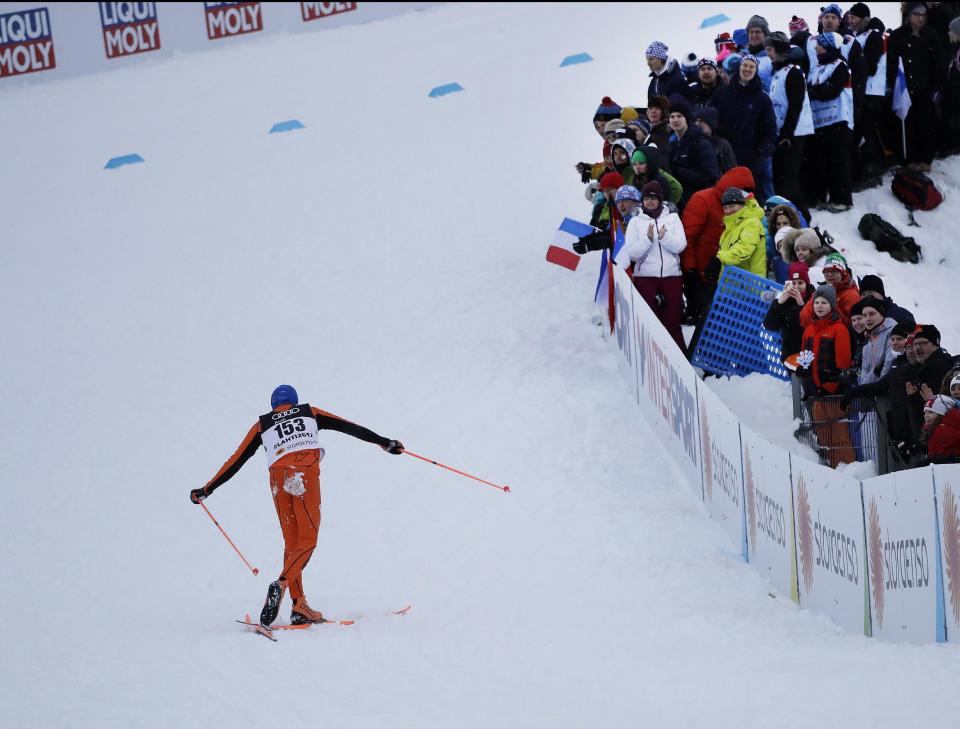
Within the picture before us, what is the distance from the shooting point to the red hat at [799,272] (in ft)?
31.1

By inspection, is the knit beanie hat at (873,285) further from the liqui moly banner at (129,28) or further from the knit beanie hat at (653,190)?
the liqui moly banner at (129,28)

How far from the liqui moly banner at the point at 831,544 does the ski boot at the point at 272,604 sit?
2.98 meters

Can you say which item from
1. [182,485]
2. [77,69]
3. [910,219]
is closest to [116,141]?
[77,69]

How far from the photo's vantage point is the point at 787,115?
1234 centimetres

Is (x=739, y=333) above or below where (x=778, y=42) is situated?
below

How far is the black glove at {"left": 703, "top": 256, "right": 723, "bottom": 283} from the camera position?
10.9 metres

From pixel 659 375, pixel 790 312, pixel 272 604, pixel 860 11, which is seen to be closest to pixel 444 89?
pixel 860 11

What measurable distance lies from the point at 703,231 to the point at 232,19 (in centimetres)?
1170

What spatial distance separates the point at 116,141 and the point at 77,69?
6.48 ft

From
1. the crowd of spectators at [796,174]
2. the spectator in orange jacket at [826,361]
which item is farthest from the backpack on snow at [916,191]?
the spectator in orange jacket at [826,361]

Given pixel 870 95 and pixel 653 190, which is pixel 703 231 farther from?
pixel 870 95

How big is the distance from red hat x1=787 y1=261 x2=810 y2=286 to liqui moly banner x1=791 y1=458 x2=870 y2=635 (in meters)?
2.47

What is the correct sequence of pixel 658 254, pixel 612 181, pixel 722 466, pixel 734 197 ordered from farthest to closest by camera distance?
pixel 612 181
pixel 658 254
pixel 734 197
pixel 722 466

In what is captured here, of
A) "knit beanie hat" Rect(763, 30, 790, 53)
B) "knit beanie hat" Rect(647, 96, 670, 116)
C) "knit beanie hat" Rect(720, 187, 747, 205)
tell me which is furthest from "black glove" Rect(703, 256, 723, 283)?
"knit beanie hat" Rect(763, 30, 790, 53)
